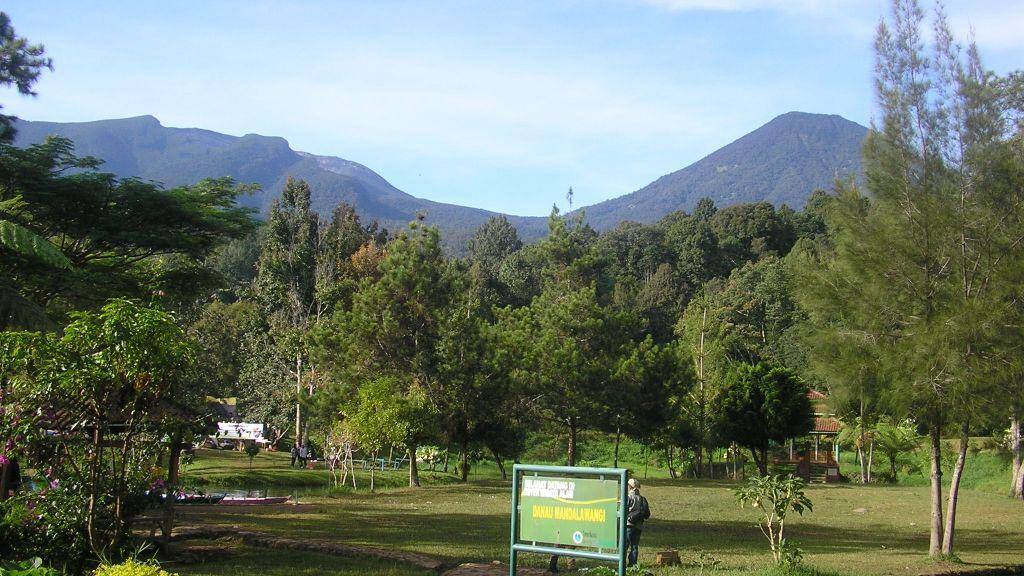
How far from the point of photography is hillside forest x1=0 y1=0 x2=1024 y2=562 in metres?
9.24

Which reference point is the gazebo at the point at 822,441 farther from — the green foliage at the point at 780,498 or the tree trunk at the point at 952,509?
the green foliage at the point at 780,498

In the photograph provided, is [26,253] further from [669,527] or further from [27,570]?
[669,527]

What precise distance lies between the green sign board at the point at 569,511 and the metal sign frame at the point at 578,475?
5 cm

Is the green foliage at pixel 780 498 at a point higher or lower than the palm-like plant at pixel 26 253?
lower

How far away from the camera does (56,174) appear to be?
17344mm

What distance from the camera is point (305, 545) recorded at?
13.5 meters

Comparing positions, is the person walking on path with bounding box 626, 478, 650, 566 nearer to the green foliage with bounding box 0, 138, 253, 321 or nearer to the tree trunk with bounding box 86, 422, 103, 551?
the tree trunk with bounding box 86, 422, 103, 551

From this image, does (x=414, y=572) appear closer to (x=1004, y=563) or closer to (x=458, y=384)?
(x=1004, y=563)

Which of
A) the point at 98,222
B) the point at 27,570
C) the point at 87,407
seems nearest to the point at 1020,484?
the point at 98,222

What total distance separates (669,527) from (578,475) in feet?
36.5

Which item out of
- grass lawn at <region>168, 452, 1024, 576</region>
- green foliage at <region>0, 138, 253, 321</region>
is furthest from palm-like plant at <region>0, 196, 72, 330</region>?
grass lawn at <region>168, 452, 1024, 576</region>

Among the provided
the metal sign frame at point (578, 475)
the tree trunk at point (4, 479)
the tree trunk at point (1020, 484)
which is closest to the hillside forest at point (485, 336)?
the tree trunk at point (1020, 484)

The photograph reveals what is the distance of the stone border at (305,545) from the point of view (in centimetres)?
1238

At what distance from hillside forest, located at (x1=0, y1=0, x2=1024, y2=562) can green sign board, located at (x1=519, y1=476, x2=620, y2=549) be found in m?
4.00
